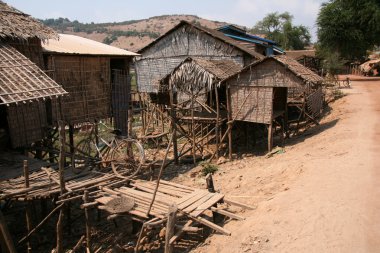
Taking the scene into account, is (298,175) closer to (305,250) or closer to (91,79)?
(305,250)

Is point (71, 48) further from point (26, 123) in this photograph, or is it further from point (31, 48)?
point (26, 123)

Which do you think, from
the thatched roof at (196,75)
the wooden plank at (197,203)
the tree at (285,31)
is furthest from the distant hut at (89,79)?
the tree at (285,31)

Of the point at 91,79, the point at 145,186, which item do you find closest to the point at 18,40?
the point at 91,79

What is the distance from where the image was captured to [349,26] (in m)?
30.0

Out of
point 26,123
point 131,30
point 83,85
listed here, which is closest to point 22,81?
point 26,123

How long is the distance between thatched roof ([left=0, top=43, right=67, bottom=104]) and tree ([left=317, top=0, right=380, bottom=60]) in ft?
89.2

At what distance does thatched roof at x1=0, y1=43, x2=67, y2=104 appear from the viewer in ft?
25.8

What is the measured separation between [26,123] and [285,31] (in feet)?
178

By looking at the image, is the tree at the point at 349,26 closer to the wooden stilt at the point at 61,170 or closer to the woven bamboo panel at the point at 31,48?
the woven bamboo panel at the point at 31,48

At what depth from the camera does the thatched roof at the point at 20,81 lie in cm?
788

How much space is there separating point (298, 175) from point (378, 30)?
78.7 feet

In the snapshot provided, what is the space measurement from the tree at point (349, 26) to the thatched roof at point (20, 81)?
89.2 feet

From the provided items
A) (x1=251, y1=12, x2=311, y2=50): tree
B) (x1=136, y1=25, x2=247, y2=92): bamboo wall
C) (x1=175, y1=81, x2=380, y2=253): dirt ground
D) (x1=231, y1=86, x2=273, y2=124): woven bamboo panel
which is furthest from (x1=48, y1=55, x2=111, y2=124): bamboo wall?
(x1=251, y1=12, x2=311, y2=50): tree

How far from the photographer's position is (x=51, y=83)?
891cm
